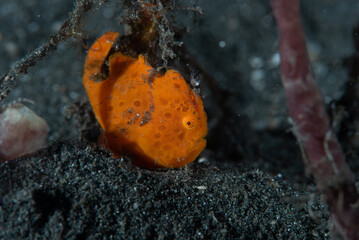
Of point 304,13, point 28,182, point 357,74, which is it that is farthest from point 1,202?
point 304,13

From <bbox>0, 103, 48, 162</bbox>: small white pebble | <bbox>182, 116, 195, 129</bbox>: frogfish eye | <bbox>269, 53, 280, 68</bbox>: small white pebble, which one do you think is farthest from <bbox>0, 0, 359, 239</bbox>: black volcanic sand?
<bbox>269, 53, 280, 68</bbox>: small white pebble

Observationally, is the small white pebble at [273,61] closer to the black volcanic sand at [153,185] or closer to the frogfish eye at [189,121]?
the black volcanic sand at [153,185]

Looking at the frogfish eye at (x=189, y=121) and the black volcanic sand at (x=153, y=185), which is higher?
the frogfish eye at (x=189, y=121)

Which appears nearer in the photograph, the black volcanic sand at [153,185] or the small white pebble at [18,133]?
the black volcanic sand at [153,185]

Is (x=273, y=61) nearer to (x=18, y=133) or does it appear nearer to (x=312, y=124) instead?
(x=312, y=124)

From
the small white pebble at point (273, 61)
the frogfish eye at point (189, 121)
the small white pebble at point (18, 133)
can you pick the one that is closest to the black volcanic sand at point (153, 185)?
the small white pebble at point (18, 133)

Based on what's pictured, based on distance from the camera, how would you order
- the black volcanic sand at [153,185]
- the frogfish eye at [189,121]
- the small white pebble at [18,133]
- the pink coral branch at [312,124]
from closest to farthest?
the pink coral branch at [312,124] → the black volcanic sand at [153,185] → the small white pebble at [18,133] → the frogfish eye at [189,121]

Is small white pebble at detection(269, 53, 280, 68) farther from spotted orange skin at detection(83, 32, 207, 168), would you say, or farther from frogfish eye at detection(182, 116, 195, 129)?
frogfish eye at detection(182, 116, 195, 129)

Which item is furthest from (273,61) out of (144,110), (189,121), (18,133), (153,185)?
(18,133)
